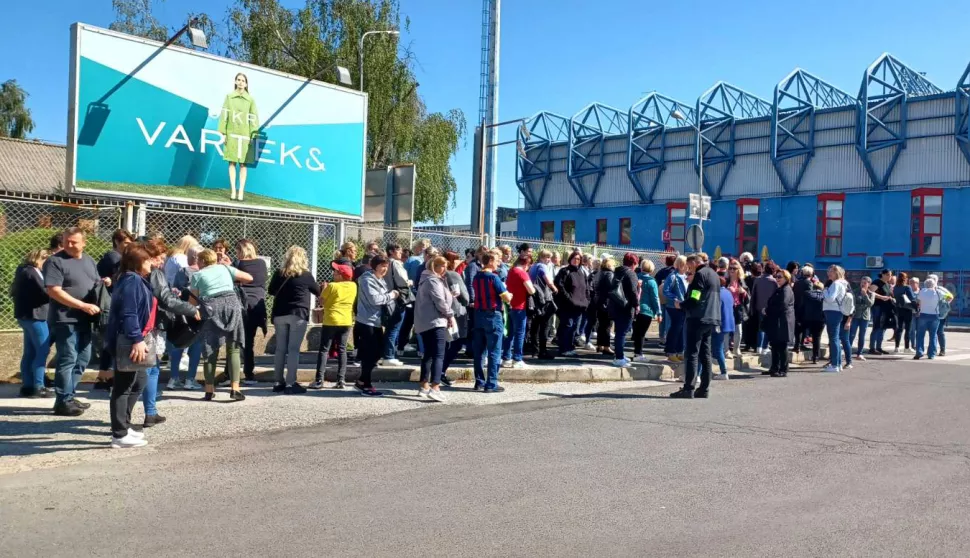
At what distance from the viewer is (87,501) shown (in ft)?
17.7

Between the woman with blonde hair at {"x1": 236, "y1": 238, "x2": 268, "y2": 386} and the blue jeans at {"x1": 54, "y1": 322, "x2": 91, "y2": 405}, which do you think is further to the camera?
the woman with blonde hair at {"x1": 236, "y1": 238, "x2": 268, "y2": 386}

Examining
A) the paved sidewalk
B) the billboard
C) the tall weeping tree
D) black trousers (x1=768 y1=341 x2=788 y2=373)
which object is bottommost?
the paved sidewalk

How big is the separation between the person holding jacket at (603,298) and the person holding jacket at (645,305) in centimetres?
55

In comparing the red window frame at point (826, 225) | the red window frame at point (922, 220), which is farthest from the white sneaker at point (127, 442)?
the red window frame at point (826, 225)

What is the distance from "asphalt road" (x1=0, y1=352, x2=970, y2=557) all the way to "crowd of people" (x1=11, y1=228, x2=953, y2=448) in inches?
46.2

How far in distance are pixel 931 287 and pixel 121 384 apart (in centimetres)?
1601

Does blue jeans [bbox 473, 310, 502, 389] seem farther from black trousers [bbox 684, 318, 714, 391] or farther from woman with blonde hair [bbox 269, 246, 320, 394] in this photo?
black trousers [bbox 684, 318, 714, 391]

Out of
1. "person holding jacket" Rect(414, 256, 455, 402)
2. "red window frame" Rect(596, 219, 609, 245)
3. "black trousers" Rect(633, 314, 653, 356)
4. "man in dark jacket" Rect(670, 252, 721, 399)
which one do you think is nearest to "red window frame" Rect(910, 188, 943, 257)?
"red window frame" Rect(596, 219, 609, 245)

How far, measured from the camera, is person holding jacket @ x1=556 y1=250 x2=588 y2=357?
13219 mm

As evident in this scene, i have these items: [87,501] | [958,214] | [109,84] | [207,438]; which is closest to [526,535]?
[87,501]

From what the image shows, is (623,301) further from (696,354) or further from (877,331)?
(877,331)

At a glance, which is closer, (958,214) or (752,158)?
(958,214)

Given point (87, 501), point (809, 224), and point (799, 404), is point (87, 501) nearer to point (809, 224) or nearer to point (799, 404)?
point (799, 404)

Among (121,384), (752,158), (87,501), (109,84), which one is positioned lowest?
(87,501)
